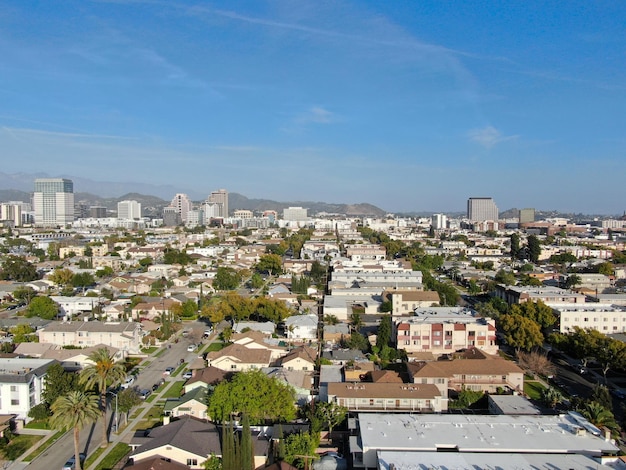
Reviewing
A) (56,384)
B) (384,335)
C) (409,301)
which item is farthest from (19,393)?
(409,301)

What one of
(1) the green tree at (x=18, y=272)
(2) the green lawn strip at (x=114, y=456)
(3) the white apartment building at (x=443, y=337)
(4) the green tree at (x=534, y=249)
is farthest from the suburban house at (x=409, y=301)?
(4) the green tree at (x=534, y=249)

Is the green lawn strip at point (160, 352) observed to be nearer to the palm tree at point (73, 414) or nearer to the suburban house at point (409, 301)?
the palm tree at point (73, 414)

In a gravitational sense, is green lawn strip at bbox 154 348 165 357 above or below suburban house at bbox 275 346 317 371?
below

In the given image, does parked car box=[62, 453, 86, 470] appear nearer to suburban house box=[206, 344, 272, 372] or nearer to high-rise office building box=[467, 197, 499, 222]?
suburban house box=[206, 344, 272, 372]

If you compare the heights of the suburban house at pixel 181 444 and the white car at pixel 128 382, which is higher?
the suburban house at pixel 181 444

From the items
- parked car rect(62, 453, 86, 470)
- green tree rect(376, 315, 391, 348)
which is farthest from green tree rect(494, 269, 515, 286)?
parked car rect(62, 453, 86, 470)

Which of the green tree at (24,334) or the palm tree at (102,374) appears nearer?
the palm tree at (102,374)
